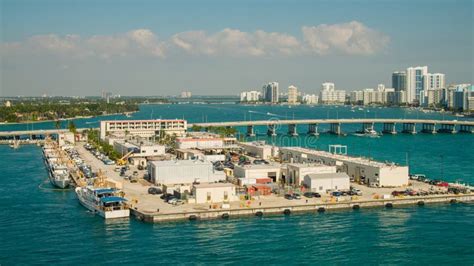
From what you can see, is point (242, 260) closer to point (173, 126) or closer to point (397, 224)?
point (397, 224)

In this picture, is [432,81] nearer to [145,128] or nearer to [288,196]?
[145,128]

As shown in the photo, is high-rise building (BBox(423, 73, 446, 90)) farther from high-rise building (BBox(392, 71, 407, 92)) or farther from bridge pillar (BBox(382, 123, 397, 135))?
bridge pillar (BBox(382, 123, 397, 135))

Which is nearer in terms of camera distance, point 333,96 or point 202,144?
point 202,144

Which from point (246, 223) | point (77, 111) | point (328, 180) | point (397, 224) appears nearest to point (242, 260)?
point (246, 223)

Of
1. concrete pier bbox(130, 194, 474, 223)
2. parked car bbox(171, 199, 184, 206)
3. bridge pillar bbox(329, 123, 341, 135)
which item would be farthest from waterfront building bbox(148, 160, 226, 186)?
bridge pillar bbox(329, 123, 341, 135)

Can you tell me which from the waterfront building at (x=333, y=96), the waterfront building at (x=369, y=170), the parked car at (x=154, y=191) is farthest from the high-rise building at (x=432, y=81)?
the parked car at (x=154, y=191)

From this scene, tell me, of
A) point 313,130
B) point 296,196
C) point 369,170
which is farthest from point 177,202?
point 313,130

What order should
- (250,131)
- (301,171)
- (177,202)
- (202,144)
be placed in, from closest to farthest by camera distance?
1. (177,202)
2. (301,171)
3. (202,144)
4. (250,131)
